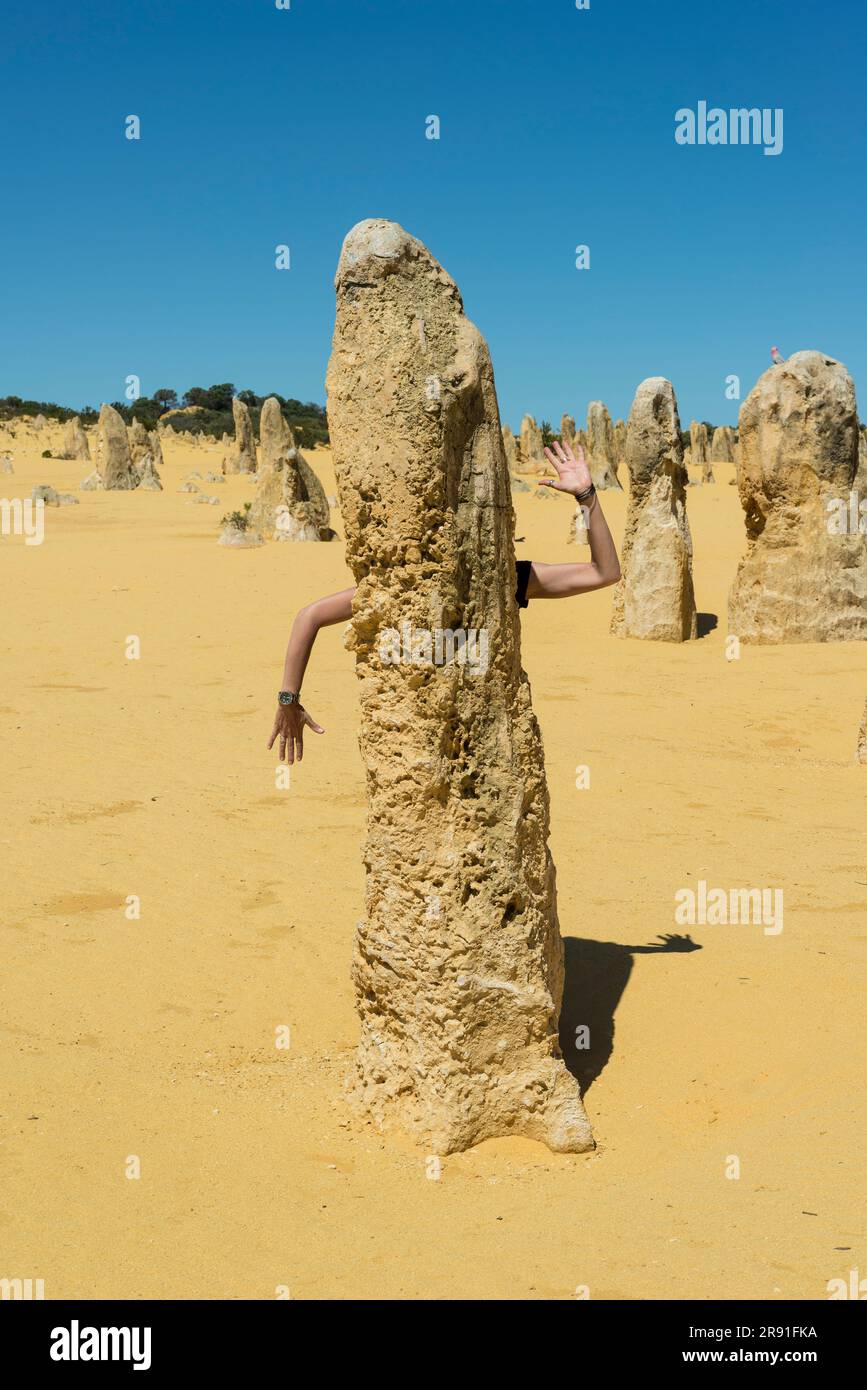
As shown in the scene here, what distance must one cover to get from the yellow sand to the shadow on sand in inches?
1.1

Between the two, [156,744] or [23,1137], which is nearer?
[23,1137]

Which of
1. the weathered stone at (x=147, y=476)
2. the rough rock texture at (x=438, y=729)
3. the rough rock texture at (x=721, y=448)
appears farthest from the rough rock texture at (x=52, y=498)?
the rough rock texture at (x=721, y=448)

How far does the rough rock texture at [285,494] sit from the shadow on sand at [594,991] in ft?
54.8

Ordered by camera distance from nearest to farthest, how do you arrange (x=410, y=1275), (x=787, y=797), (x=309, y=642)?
1. (x=410, y=1275)
2. (x=309, y=642)
3. (x=787, y=797)

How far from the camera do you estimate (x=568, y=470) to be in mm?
4332

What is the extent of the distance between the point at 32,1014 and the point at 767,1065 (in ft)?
9.45

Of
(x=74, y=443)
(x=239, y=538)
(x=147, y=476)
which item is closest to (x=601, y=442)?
(x=147, y=476)

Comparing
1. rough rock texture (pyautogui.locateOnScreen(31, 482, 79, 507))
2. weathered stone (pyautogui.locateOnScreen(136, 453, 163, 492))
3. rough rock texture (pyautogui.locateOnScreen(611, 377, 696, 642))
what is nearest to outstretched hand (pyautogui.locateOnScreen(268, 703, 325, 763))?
rough rock texture (pyautogui.locateOnScreen(611, 377, 696, 642))

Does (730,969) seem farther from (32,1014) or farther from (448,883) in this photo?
(32,1014)

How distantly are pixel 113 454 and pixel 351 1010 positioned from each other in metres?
31.0

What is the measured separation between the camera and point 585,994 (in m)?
5.27

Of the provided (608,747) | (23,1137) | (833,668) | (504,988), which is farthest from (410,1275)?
(833,668)

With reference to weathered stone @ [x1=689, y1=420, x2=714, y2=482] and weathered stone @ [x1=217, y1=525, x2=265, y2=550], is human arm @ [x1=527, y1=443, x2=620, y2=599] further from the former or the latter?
weathered stone @ [x1=689, y1=420, x2=714, y2=482]

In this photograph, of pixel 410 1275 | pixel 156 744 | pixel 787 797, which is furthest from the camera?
pixel 156 744
